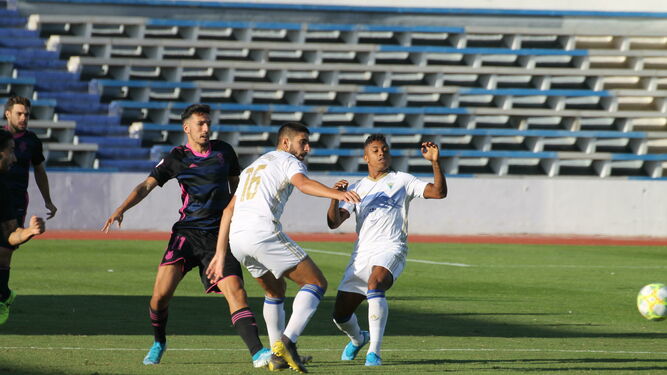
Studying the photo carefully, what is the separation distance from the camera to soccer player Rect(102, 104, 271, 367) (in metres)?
8.07

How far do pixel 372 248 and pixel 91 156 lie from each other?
61.3ft

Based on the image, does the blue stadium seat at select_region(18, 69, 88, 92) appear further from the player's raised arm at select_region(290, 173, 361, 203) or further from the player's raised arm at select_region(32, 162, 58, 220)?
the player's raised arm at select_region(290, 173, 361, 203)

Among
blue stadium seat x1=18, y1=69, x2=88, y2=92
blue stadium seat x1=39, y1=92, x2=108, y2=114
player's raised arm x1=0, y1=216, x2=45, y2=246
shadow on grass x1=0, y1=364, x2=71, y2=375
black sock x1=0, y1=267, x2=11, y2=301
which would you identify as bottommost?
shadow on grass x1=0, y1=364, x2=71, y2=375

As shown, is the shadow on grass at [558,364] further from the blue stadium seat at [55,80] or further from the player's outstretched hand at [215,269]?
the blue stadium seat at [55,80]

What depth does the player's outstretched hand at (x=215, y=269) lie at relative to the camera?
7715 millimetres

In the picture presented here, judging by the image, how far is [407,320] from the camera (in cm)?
1137

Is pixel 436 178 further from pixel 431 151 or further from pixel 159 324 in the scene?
pixel 159 324

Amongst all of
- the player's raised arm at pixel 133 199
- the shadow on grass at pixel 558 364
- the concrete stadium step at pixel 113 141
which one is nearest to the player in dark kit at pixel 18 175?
the player's raised arm at pixel 133 199

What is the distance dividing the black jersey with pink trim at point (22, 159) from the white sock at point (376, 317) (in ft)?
12.8

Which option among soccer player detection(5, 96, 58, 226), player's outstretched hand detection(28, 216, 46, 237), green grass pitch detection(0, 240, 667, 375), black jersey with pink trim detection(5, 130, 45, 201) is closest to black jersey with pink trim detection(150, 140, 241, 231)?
green grass pitch detection(0, 240, 667, 375)

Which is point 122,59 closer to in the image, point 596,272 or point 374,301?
point 596,272

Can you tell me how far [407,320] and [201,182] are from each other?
3772mm

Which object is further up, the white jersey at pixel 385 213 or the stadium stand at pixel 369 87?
the stadium stand at pixel 369 87

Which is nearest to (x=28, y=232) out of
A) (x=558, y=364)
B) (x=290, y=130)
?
(x=290, y=130)
